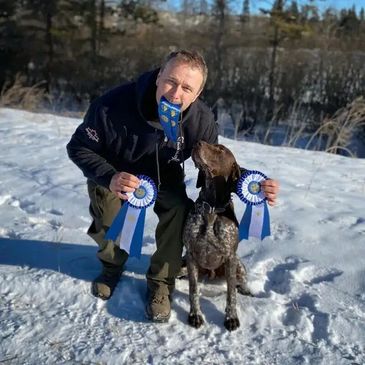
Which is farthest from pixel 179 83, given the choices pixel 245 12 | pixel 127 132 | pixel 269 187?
pixel 245 12

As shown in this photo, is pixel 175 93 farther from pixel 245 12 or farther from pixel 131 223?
pixel 245 12

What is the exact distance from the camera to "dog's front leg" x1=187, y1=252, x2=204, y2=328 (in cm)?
239

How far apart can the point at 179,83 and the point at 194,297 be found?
1064 millimetres

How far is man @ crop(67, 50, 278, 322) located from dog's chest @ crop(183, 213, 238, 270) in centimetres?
14

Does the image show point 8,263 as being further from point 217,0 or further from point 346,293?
point 217,0

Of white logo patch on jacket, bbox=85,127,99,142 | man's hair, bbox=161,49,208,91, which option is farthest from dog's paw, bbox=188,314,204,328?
man's hair, bbox=161,49,208,91

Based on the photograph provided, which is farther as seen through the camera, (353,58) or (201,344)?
(353,58)

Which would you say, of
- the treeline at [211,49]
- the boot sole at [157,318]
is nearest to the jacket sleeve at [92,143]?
the boot sole at [157,318]

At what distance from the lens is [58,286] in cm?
263

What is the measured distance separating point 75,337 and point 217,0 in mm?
18795

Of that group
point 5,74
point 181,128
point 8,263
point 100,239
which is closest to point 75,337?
point 100,239

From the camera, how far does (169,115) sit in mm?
2410

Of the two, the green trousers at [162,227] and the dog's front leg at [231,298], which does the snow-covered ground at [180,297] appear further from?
the green trousers at [162,227]

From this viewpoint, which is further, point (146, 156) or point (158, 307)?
point (146, 156)
